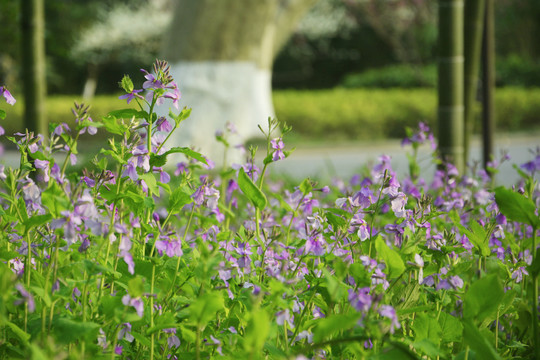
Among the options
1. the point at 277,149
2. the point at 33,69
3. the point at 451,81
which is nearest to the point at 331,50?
the point at 33,69

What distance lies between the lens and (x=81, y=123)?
5.59 ft

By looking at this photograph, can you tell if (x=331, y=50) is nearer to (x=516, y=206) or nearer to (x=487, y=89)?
(x=487, y=89)

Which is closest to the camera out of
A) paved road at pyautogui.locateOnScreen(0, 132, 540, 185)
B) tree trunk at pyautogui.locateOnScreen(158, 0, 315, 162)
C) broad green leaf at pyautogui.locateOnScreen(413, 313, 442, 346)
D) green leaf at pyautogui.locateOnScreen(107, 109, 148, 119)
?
broad green leaf at pyautogui.locateOnScreen(413, 313, 442, 346)

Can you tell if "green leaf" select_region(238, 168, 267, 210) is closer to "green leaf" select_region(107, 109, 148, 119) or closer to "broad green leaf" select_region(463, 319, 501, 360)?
"green leaf" select_region(107, 109, 148, 119)

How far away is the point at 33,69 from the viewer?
4.57 m

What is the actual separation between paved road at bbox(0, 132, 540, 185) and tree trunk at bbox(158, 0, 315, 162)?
1421 millimetres

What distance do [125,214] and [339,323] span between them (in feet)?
2.47

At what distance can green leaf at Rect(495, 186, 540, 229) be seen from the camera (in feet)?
5.50

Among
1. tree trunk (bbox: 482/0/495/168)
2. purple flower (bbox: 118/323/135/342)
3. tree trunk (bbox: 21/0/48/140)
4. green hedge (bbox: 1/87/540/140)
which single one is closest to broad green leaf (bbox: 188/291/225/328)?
purple flower (bbox: 118/323/135/342)

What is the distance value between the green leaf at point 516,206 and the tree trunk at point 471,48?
8.72ft

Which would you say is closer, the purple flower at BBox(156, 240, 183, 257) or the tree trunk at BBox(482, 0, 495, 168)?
the purple flower at BBox(156, 240, 183, 257)

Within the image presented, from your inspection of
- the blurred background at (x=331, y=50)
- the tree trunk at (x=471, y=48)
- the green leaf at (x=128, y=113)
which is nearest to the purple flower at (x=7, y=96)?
the green leaf at (x=128, y=113)

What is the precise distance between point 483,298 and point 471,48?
3.08m

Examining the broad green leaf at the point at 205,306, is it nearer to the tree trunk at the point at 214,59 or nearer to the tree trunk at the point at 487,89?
the tree trunk at the point at 487,89
